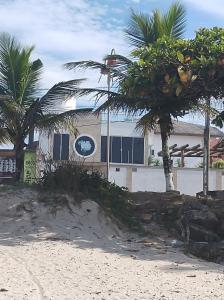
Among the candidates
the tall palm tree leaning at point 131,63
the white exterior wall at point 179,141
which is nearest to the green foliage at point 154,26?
the tall palm tree leaning at point 131,63

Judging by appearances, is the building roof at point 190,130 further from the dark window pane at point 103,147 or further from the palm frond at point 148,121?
the palm frond at point 148,121

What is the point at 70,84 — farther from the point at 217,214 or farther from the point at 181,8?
the point at 217,214

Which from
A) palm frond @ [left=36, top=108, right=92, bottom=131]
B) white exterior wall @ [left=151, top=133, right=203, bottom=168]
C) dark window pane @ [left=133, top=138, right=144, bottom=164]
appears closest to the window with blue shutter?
dark window pane @ [left=133, top=138, right=144, bottom=164]

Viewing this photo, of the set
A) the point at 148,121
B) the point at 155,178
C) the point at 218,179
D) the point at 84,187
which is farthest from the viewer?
the point at 218,179

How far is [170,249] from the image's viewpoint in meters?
13.2

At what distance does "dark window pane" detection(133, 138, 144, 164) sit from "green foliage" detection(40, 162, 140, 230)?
1136 inches

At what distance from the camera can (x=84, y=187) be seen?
52.7ft

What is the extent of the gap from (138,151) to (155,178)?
1022 cm

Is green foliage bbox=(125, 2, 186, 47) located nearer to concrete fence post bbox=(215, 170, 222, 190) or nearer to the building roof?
concrete fence post bbox=(215, 170, 222, 190)

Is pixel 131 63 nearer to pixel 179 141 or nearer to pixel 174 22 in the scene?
pixel 174 22

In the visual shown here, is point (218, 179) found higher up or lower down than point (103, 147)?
lower down

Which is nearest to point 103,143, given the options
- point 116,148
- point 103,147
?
point 103,147

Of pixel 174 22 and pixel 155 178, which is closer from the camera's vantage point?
pixel 174 22

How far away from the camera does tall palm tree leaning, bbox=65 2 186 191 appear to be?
17.3m
